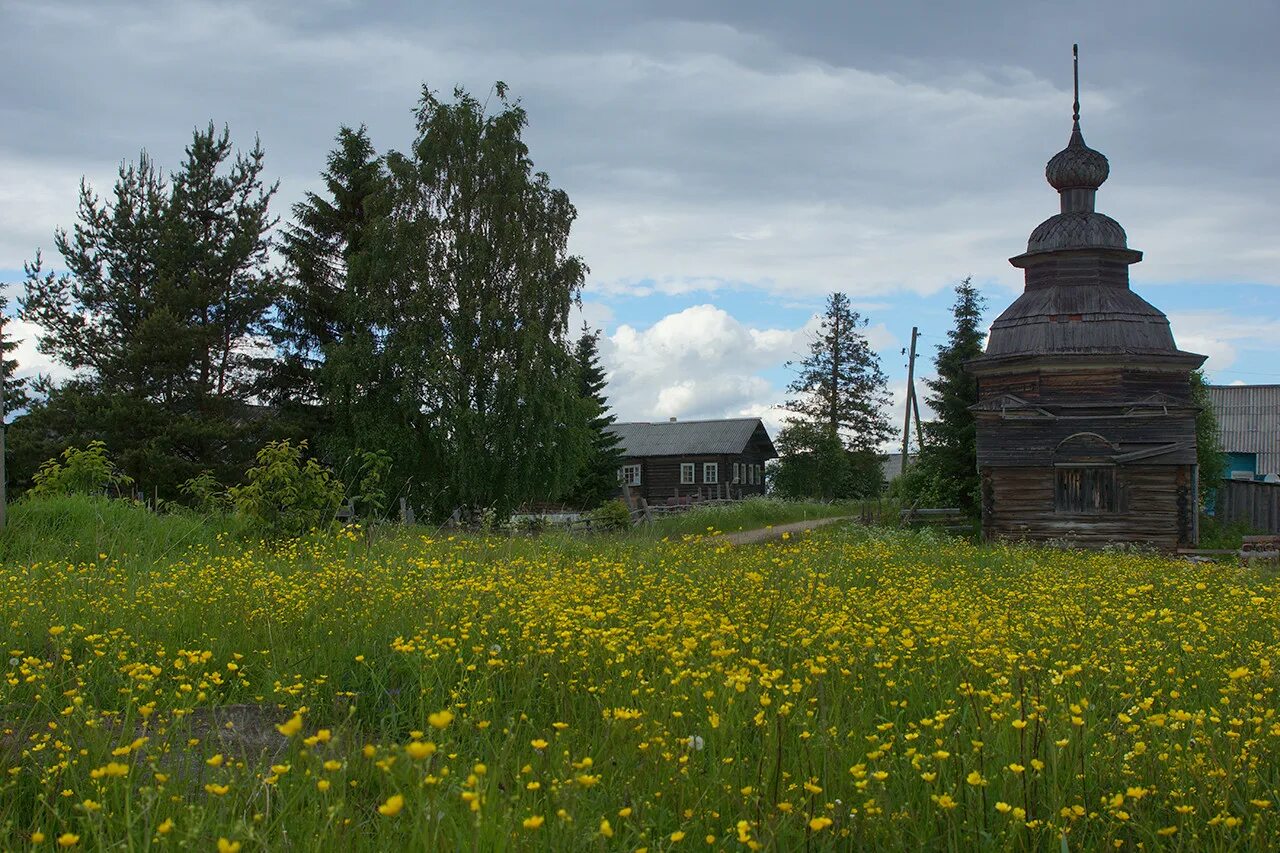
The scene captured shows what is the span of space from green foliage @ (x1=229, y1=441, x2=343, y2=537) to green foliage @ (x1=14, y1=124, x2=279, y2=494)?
49.5ft

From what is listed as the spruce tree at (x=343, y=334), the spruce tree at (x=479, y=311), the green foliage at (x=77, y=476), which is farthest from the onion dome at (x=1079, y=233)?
the green foliage at (x=77, y=476)

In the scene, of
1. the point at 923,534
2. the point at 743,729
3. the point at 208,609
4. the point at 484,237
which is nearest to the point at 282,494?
the point at 208,609

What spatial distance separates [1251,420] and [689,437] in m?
27.8

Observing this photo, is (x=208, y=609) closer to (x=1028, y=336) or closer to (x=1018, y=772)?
(x=1018, y=772)

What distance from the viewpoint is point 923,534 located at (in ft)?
74.4

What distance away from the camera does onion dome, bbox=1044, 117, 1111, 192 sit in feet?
82.5

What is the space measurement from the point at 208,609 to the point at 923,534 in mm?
18353

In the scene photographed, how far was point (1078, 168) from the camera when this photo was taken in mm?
25156

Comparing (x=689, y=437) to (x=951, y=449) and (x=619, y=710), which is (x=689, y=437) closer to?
(x=951, y=449)

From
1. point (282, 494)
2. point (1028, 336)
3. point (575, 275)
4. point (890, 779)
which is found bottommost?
point (890, 779)

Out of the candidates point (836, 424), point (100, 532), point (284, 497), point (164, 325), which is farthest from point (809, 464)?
point (100, 532)

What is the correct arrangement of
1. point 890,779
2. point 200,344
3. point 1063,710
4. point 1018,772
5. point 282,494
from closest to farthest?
point 1018,772 < point 890,779 < point 1063,710 < point 282,494 < point 200,344

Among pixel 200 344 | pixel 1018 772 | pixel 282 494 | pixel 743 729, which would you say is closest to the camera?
pixel 1018 772

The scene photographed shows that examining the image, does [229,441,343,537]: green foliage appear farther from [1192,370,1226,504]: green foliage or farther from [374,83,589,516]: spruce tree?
[1192,370,1226,504]: green foliage
